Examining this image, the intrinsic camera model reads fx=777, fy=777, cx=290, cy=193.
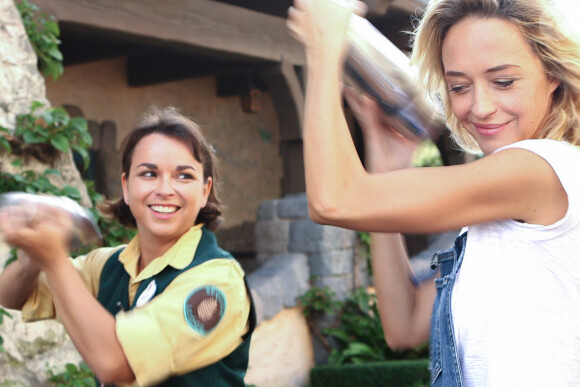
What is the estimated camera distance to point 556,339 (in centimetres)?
120

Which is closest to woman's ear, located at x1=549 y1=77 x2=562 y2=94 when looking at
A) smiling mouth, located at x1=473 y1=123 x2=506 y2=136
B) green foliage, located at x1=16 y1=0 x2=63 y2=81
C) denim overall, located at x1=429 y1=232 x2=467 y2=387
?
smiling mouth, located at x1=473 y1=123 x2=506 y2=136

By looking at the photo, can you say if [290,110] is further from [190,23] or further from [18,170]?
[18,170]

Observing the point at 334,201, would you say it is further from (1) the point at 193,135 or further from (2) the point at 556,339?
(1) the point at 193,135

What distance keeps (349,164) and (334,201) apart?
0.06 meters

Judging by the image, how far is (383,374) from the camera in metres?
5.98

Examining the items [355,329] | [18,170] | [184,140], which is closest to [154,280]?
[184,140]

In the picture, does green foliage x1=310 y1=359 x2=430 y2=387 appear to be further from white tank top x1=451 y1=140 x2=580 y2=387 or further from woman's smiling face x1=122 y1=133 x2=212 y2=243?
white tank top x1=451 y1=140 x2=580 y2=387

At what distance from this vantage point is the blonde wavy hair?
1.32 m

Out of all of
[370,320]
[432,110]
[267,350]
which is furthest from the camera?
[370,320]

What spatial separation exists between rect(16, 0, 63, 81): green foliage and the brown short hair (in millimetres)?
2127

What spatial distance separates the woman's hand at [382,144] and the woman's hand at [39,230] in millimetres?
630

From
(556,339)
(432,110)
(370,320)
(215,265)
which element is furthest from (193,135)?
(370,320)

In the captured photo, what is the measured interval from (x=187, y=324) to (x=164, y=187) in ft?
1.53

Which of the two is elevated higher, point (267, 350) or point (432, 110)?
point (432, 110)
